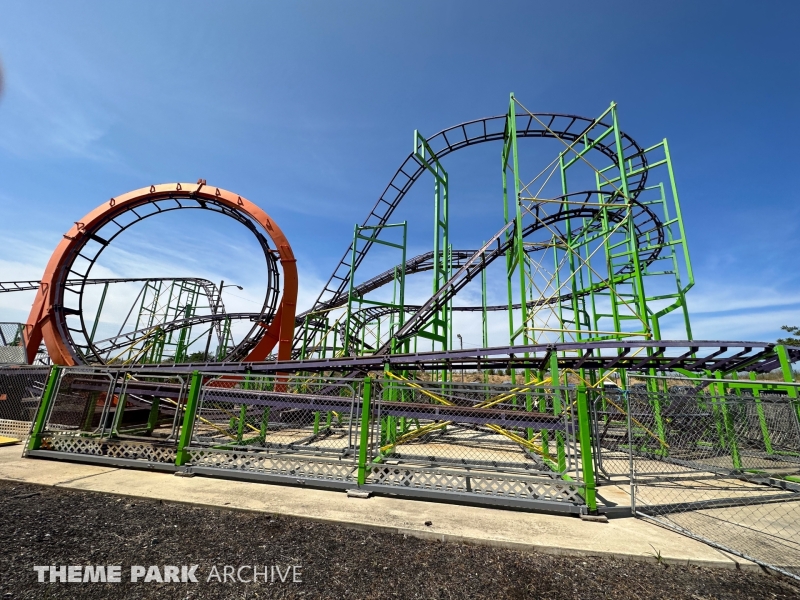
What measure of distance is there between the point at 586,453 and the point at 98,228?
1558 cm

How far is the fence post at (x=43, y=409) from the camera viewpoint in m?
6.30

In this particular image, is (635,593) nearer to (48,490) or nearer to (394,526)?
(394,526)

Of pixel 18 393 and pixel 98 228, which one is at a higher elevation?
pixel 98 228

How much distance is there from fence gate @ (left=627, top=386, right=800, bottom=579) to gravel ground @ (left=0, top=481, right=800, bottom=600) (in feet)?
3.08

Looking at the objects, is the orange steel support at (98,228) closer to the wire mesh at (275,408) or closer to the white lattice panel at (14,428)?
the wire mesh at (275,408)

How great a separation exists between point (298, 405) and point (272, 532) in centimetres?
312

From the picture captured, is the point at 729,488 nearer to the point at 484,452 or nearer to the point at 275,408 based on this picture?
the point at 484,452

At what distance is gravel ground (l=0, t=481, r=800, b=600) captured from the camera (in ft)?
8.51

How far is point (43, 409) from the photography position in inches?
252

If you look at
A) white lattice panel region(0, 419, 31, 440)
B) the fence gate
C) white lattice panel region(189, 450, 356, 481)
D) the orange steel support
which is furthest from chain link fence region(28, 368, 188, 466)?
the fence gate

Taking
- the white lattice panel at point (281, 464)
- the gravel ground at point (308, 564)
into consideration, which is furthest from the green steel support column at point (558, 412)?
the white lattice panel at point (281, 464)

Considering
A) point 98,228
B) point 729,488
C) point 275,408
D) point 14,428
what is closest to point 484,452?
point 729,488

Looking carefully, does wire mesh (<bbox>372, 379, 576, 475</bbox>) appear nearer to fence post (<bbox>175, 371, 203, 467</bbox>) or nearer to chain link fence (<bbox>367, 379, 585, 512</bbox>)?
chain link fence (<bbox>367, 379, 585, 512</bbox>)

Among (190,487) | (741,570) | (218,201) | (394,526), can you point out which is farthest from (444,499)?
(218,201)
